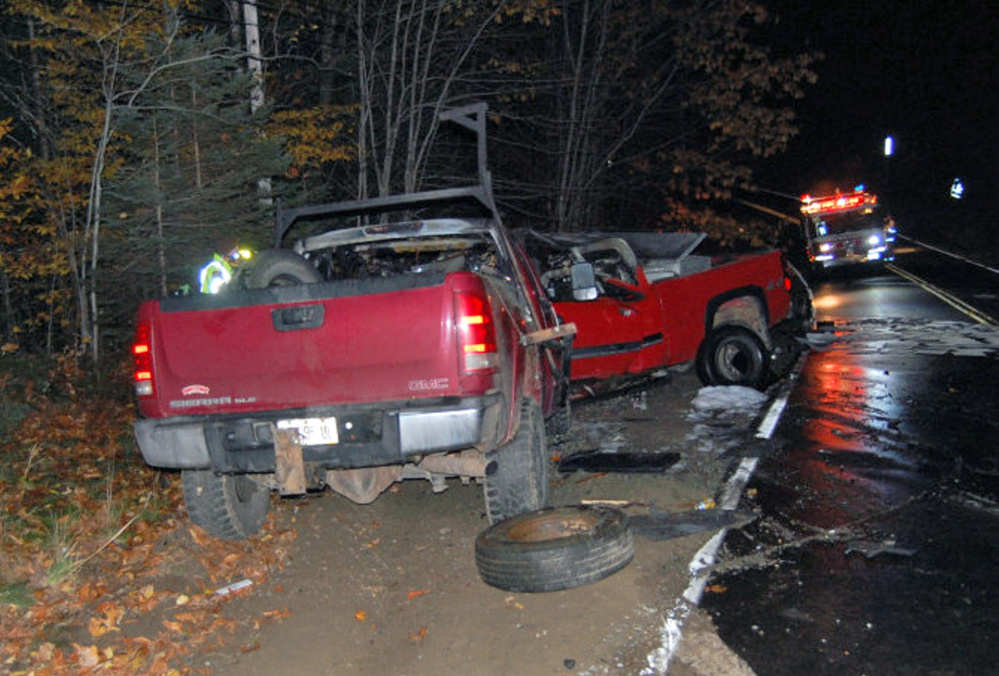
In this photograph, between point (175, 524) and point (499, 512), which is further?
point (175, 524)

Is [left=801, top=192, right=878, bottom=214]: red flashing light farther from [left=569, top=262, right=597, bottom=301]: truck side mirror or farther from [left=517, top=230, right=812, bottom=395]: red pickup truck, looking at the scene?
[left=569, top=262, right=597, bottom=301]: truck side mirror

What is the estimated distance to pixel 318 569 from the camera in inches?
216

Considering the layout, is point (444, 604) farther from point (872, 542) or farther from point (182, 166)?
point (182, 166)

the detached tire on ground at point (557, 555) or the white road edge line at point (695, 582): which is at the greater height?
the detached tire on ground at point (557, 555)

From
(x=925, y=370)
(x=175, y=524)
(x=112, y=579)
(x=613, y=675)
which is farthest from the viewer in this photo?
(x=925, y=370)

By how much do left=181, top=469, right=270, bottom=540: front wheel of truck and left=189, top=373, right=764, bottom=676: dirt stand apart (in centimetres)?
42

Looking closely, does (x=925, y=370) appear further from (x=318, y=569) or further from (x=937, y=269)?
(x=937, y=269)

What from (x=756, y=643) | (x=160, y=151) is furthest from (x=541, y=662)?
(x=160, y=151)

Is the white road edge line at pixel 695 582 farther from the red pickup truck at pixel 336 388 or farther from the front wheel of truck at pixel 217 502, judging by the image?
the front wheel of truck at pixel 217 502

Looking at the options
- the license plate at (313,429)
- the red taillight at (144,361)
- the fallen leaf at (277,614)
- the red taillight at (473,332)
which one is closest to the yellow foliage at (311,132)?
the red taillight at (144,361)

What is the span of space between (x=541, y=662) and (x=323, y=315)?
7.13 ft

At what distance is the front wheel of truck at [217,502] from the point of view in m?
5.59

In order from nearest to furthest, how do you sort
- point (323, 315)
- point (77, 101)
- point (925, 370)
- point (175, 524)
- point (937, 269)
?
1. point (323, 315)
2. point (175, 524)
3. point (925, 370)
4. point (77, 101)
5. point (937, 269)

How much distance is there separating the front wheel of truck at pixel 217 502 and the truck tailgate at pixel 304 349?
67 cm
